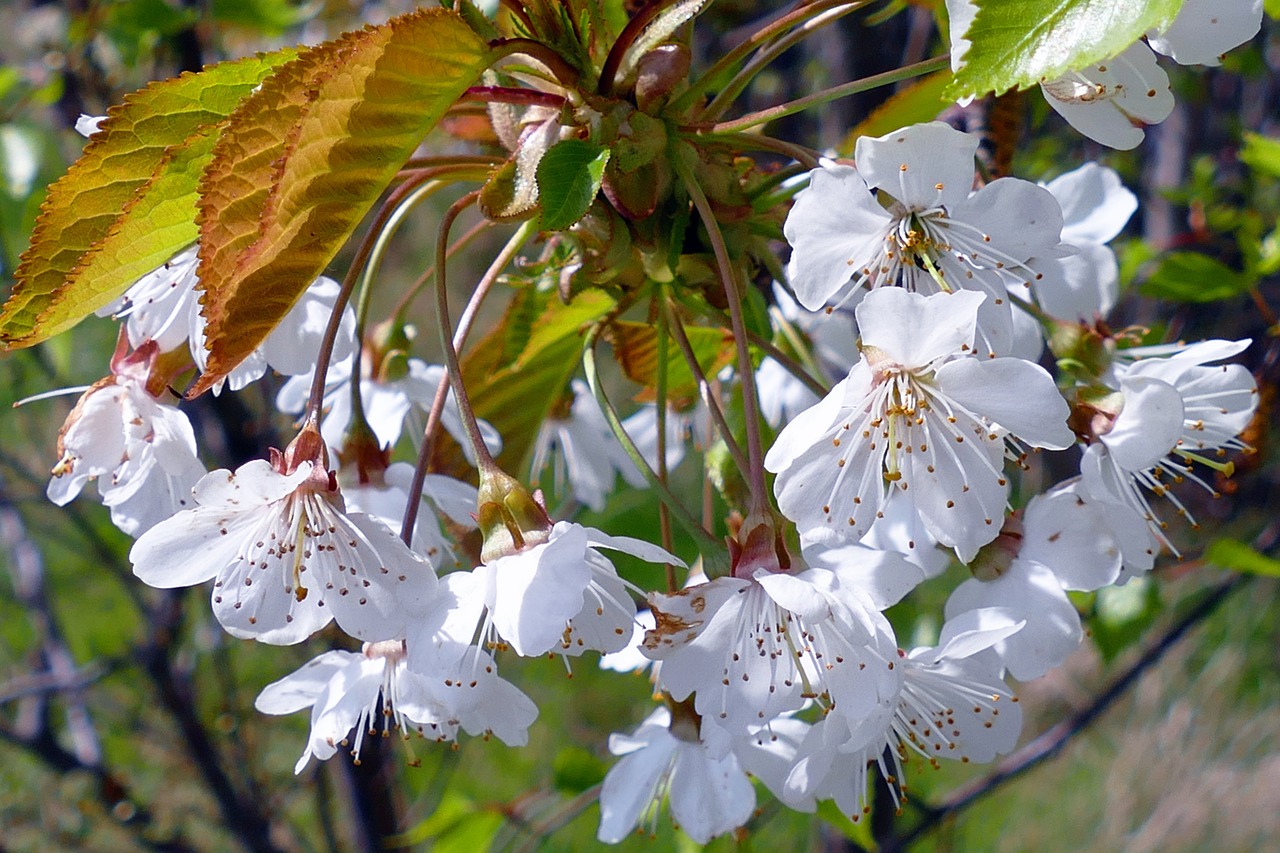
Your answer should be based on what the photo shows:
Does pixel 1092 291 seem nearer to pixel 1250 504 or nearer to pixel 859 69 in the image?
pixel 859 69

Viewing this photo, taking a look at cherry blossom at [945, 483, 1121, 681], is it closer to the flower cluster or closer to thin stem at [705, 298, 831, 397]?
the flower cluster

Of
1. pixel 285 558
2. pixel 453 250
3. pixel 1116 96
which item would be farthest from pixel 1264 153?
pixel 285 558

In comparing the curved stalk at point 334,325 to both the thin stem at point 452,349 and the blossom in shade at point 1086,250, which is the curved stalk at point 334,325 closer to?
the thin stem at point 452,349

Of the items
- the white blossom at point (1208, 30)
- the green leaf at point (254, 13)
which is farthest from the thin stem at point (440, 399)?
the green leaf at point (254, 13)

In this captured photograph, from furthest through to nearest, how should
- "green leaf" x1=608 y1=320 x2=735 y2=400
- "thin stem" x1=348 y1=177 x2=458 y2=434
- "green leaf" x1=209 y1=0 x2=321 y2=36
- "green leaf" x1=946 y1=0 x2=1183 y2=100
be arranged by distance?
"green leaf" x1=209 y1=0 x2=321 y2=36 → "green leaf" x1=608 y1=320 x2=735 y2=400 → "thin stem" x1=348 y1=177 x2=458 y2=434 → "green leaf" x1=946 y1=0 x2=1183 y2=100

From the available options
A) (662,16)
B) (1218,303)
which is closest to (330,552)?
(662,16)

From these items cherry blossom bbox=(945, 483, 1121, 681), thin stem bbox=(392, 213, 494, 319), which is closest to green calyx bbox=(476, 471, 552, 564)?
thin stem bbox=(392, 213, 494, 319)
